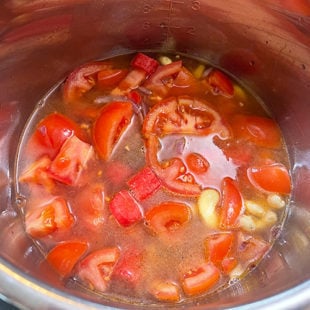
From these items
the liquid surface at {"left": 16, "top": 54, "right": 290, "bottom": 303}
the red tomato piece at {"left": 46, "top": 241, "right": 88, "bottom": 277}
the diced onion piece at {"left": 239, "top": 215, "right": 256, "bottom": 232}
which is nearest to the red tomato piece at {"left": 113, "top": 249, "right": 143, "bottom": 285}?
the liquid surface at {"left": 16, "top": 54, "right": 290, "bottom": 303}

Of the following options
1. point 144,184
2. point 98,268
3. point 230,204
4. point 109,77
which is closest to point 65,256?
point 98,268

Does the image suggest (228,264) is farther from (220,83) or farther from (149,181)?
(220,83)

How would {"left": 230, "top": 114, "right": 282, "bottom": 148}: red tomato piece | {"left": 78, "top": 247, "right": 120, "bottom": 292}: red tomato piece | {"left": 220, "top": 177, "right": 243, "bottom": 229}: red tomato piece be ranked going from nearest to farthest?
{"left": 78, "top": 247, "right": 120, "bottom": 292}: red tomato piece → {"left": 220, "top": 177, "right": 243, "bottom": 229}: red tomato piece → {"left": 230, "top": 114, "right": 282, "bottom": 148}: red tomato piece

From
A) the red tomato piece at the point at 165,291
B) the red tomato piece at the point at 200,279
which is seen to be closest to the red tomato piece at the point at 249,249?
the red tomato piece at the point at 200,279

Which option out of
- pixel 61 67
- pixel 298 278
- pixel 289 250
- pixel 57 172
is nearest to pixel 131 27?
pixel 61 67

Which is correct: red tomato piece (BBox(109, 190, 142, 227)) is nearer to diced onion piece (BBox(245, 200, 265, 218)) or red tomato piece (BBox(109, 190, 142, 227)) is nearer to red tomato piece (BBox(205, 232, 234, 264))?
red tomato piece (BBox(205, 232, 234, 264))

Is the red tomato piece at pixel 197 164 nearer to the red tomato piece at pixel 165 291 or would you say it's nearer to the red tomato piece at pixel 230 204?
the red tomato piece at pixel 230 204

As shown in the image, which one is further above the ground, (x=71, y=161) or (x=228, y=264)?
(x=71, y=161)

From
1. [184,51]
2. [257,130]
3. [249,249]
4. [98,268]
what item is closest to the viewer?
[98,268]
